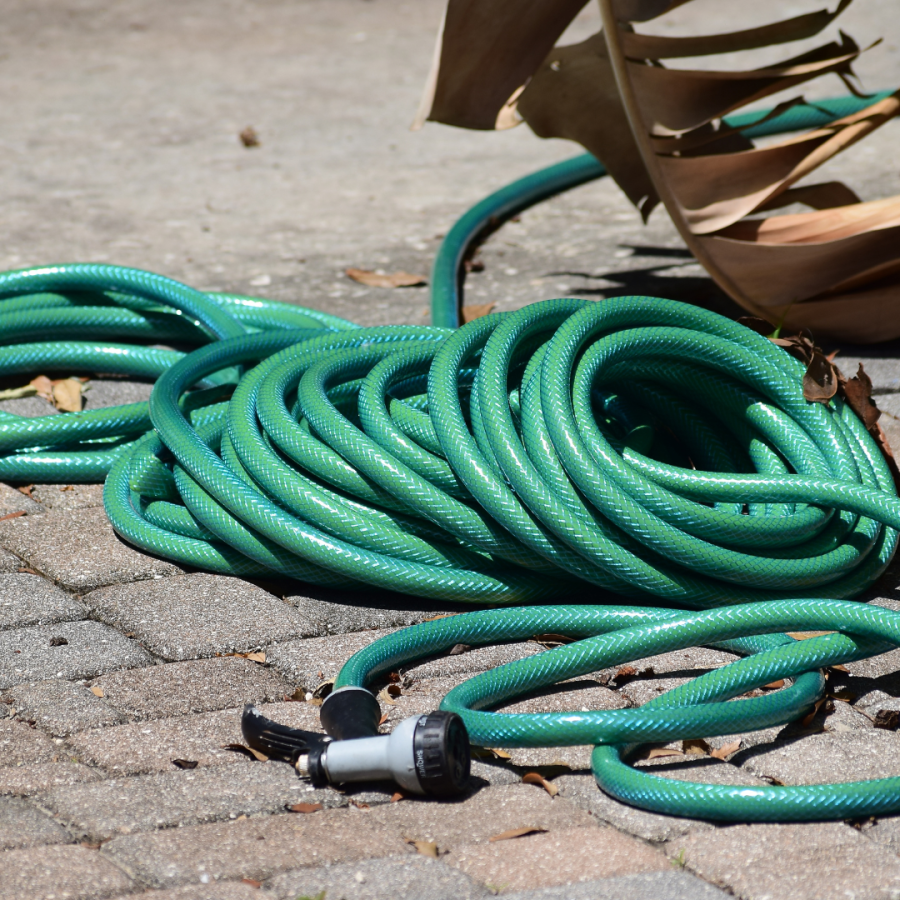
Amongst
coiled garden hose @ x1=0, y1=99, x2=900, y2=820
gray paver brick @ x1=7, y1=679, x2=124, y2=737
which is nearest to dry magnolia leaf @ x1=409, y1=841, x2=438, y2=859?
coiled garden hose @ x1=0, y1=99, x2=900, y2=820

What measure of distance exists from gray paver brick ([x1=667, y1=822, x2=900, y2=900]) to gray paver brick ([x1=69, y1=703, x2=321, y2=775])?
792 millimetres

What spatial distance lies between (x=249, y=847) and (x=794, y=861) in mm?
848

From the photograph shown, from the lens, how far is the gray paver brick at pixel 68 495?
3172 millimetres

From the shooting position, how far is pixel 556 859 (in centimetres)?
175

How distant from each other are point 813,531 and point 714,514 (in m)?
0.25

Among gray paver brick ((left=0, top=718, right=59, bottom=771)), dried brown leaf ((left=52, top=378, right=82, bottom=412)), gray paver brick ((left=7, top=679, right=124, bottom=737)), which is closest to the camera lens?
gray paver brick ((left=0, top=718, right=59, bottom=771))

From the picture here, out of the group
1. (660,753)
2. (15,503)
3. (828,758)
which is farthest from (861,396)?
(15,503)

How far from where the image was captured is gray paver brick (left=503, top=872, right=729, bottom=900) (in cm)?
164

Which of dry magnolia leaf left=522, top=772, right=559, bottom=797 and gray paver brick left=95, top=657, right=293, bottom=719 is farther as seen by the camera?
gray paver brick left=95, top=657, right=293, bottom=719

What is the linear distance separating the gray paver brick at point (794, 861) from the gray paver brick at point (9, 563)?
5.82ft

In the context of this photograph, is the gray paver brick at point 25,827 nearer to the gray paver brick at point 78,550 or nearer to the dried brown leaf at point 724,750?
the gray paver brick at point 78,550

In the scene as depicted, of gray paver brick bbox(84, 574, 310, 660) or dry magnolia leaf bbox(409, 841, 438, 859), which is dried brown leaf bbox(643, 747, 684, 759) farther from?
gray paver brick bbox(84, 574, 310, 660)

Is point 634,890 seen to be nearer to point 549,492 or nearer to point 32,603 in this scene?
point 549,492

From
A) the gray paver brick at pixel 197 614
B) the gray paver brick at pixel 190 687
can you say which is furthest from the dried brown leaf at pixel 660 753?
the gray paver brick at pixel 197 614
